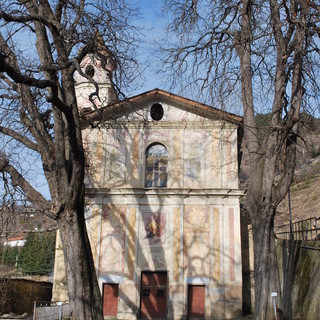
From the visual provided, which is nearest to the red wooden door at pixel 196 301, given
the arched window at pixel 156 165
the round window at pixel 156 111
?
the arched window at pixel 156 165

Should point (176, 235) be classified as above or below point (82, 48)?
below

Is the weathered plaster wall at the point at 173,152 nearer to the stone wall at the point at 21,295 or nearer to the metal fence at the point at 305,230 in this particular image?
the metal fence at the point at 305,230

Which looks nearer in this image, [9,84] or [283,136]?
[283,136]

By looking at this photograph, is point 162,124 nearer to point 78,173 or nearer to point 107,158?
point 107,158

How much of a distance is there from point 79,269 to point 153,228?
8939 millimetres

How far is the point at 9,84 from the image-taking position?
10906 mm

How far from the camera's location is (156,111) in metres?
20.5

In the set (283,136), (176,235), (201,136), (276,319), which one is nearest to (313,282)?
(276,319)

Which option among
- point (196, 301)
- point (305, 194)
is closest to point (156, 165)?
point (196, 301)

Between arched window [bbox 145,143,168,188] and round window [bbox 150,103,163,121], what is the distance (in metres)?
1.41

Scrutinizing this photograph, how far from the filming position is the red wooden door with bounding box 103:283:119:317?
1786 cm

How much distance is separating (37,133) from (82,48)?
7.77ft

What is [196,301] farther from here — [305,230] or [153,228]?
[305,230]

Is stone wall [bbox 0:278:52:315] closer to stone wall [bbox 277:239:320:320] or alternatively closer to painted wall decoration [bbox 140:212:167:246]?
painted wall decoration [bbox 140:212:167:246]
